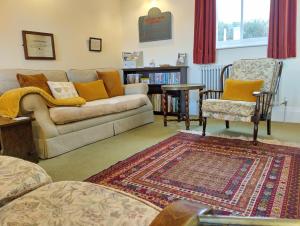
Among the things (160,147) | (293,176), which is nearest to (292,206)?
(293,176)

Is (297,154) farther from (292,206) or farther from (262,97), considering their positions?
(292,206)

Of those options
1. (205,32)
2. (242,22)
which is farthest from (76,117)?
(242,22)

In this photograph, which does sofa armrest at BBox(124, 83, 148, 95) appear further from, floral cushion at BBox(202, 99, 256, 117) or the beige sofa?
floral cushion at BBox(202, 99, 256, 117)

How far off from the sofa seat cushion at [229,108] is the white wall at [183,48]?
4.35ft

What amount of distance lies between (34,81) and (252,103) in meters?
2.56

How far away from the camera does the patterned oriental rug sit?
1684 millimetres

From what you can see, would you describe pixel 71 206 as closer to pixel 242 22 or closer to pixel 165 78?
pixel 165 78

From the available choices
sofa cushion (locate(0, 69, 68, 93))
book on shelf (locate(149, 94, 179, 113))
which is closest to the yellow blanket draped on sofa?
sofa cushion (locate(0, 69, 68, 93))

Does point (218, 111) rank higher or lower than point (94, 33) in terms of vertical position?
lower

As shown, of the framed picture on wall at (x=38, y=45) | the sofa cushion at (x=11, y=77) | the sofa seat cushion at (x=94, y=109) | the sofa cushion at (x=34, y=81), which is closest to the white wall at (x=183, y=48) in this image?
the sofa seat cushion at (x=94, y=109)

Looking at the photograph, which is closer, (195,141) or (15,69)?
(195,141)

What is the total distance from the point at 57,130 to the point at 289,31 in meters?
3.28

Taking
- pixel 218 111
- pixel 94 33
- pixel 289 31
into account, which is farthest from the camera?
pixel 94 33

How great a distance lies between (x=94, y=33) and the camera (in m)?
4.60
